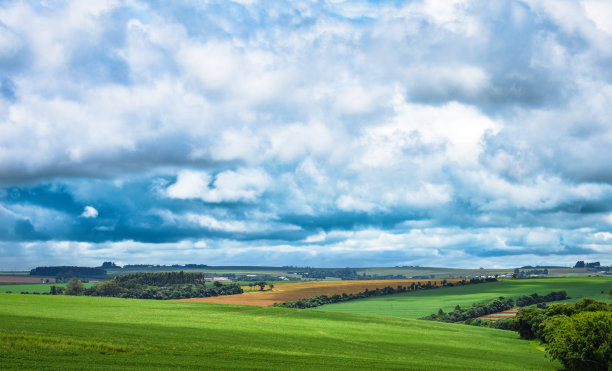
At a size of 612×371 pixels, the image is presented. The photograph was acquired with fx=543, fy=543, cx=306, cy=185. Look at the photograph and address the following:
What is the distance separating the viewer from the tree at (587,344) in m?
65.0

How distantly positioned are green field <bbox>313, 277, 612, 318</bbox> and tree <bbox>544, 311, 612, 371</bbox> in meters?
72.0

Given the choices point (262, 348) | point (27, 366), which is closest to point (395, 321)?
point (262, 348)

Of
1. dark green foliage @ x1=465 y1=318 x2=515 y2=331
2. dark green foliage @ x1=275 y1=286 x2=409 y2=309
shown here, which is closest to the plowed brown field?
dark green foliage @ x1=465 y1=318 x2=515 y2=331

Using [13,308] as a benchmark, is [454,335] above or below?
below

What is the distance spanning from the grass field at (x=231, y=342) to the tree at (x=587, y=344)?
318cm

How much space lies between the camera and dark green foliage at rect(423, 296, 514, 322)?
142 meters

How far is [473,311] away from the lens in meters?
146

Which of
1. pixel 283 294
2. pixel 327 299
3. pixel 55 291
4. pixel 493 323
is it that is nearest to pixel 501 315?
pixel 493 323

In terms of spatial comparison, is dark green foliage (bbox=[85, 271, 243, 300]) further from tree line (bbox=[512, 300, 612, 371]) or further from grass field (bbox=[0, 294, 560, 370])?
tree line (bbox=[512, 300, 612, 371])

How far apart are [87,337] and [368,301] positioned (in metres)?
131

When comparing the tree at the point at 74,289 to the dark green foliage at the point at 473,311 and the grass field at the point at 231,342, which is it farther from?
the dark green foliage at the point at 473,311

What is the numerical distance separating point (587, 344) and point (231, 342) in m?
42.7

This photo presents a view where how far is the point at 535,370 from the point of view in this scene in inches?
2496

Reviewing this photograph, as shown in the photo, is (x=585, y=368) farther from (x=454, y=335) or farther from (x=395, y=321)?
(x=395, y=321)
